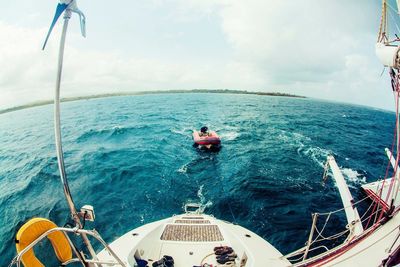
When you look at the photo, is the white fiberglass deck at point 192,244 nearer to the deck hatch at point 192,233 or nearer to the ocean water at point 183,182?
the deck hatch at point 192,233

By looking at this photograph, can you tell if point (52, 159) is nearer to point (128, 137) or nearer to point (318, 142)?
point (128, 137)

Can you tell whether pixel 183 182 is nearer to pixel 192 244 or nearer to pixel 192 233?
pixel 192 233

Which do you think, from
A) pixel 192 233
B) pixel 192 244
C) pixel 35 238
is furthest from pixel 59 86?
pixel 192 233

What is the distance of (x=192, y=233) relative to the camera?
8.33 meters

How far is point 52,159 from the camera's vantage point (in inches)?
992

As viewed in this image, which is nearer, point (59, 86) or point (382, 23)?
point (59, 86)

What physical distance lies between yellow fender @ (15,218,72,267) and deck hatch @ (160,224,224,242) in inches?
174

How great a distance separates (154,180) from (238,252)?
1182 centimetres

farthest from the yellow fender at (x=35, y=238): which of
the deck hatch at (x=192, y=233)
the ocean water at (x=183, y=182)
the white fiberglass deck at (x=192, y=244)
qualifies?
the ocean water at (x=183, y=182)

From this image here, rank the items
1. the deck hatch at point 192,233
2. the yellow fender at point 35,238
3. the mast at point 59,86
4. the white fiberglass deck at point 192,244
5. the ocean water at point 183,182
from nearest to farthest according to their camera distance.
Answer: the mast at point 59,86, the yellow fender at point 35,238, the white fiberglass deck at point 192,244, the deck hatch at point 192,233, the ocean water at point 183,182

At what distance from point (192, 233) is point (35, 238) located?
5.71 metres

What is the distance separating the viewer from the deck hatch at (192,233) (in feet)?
26.3

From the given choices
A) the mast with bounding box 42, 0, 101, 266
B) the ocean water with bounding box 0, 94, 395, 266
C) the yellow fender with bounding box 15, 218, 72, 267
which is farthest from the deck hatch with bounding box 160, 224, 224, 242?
the mast with bounding box 42, 0, 101, 266

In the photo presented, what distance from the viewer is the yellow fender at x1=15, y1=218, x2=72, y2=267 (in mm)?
3355
